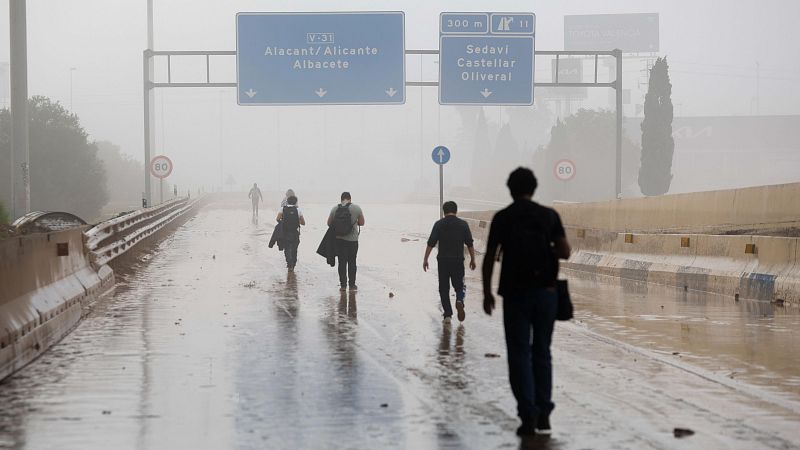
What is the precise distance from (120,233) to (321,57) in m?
17.5

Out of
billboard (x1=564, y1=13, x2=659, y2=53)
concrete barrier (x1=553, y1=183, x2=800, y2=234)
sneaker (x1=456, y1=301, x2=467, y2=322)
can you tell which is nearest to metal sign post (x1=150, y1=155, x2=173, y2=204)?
concrete barrier (x1=553, y1=183, x2=800, y2=234)

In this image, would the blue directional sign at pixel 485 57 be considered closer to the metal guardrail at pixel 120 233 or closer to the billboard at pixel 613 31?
the metal guardrail at pixel 120 233

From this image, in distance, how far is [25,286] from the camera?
45.0ft

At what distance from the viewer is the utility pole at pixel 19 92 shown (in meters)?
25.4

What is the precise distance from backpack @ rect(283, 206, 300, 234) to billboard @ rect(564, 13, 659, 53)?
128 m

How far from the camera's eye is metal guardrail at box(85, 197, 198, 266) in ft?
72.1

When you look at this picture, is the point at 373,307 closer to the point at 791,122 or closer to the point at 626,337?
the point at 626,337

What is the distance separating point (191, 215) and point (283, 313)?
52.8 metres

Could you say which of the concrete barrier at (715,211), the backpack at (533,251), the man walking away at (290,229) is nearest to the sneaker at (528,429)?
the backpack at (533,251)

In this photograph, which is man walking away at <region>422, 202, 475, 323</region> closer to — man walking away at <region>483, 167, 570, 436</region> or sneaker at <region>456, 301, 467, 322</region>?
sneaker at <region>456, 301, 467, 322</region>

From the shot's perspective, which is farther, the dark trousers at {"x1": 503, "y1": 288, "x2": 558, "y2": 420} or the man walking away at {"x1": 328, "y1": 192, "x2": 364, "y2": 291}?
the man walking away at {"x1": 328, "y1": 192, "x2": 364, "y2": 291}

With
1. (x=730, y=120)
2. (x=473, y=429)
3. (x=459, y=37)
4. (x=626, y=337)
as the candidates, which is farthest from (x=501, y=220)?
(x=730, y=120)

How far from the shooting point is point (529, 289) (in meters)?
8.49

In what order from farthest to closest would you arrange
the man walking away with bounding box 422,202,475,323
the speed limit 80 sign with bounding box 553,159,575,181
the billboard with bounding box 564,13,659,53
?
the billboard with bounding box 564,13,659,53 < the speed limit 80 sign with bounding box 553,159,575,181 < the man walking away with bounding box 422,202,475,323
